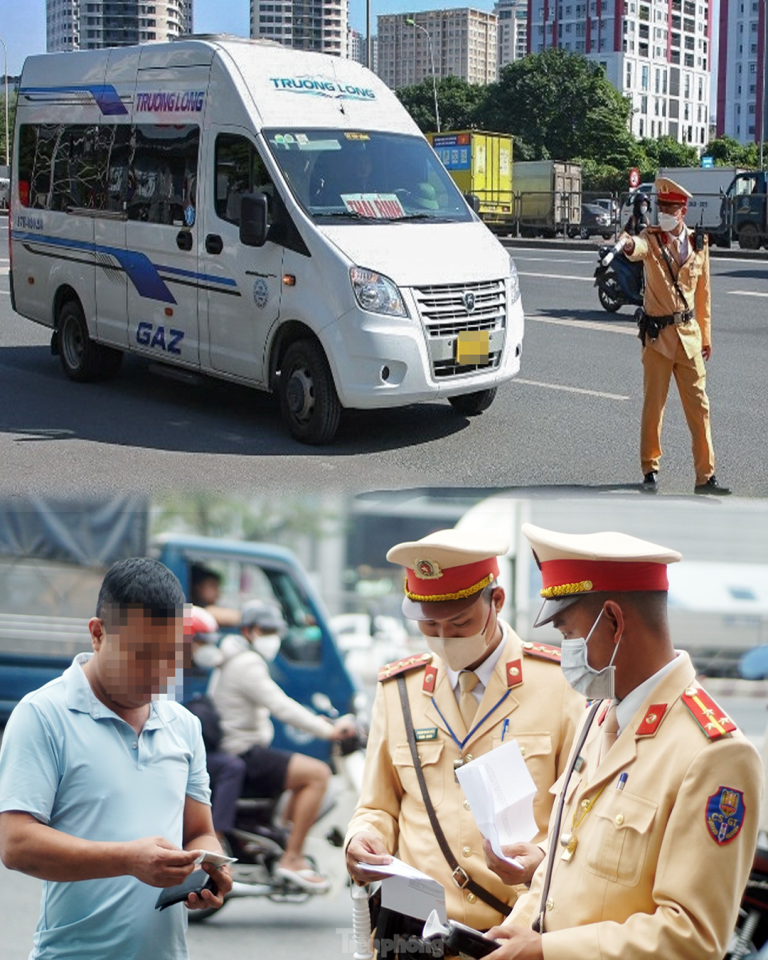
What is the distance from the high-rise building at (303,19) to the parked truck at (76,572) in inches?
2075

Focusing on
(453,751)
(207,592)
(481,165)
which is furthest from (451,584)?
(481,165)

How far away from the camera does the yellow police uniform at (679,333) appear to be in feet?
24.6

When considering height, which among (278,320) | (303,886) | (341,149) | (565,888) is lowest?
(303,886)

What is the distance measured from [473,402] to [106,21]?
83101 mm

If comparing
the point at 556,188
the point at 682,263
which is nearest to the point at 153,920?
the point at 682,263

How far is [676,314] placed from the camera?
7539mm

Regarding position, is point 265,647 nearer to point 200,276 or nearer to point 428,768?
point 428,768

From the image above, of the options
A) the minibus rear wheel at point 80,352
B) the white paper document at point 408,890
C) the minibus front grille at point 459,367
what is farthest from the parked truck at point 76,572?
the minibus rear wheel at point 80,352

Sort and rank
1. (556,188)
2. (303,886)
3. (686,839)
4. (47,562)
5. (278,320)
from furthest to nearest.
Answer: (556,188) → (278,320) → (303,886) → (47,562) → (686,839)

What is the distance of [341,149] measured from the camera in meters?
9.19

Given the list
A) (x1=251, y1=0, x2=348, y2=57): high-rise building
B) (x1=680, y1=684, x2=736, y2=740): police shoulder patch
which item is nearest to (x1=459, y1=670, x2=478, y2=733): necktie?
(x1=680, y1=684, x2=736, y2=740): police shoulder patch

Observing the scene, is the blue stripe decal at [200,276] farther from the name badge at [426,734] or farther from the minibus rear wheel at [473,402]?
the name badge at [426,734]

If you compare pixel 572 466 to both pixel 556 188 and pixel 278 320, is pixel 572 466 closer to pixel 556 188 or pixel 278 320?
pixel 278 320

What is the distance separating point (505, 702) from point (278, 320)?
6.08m
